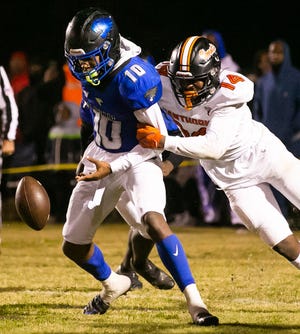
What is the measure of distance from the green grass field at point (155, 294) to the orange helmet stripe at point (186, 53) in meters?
1.40

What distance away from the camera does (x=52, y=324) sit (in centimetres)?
612

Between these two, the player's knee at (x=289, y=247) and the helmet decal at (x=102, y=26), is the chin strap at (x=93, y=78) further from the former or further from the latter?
the player's knee at (x=289, y=247)

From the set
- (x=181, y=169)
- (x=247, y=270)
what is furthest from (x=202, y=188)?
(x=247, y=270)

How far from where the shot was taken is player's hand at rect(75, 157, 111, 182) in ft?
19.9

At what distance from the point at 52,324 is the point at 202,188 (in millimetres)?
5608

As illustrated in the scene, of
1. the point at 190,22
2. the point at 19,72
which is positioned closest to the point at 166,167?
the point at 19,72

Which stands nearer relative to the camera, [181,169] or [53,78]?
[181,169]

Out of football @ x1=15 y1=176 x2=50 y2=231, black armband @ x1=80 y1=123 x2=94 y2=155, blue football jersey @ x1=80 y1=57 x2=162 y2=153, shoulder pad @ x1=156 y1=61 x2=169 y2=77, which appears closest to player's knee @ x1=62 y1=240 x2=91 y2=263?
football @ x1=15 y1=176 x2=50 y2=231

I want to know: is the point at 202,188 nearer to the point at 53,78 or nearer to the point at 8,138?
the point at 53,78

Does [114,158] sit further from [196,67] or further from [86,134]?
[196,67]

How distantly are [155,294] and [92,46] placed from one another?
1.92 meters

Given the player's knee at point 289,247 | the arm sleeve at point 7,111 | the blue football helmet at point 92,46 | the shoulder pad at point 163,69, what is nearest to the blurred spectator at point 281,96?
the arm sleeve at point 7,111

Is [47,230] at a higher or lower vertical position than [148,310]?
lower

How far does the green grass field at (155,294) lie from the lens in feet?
19.9
